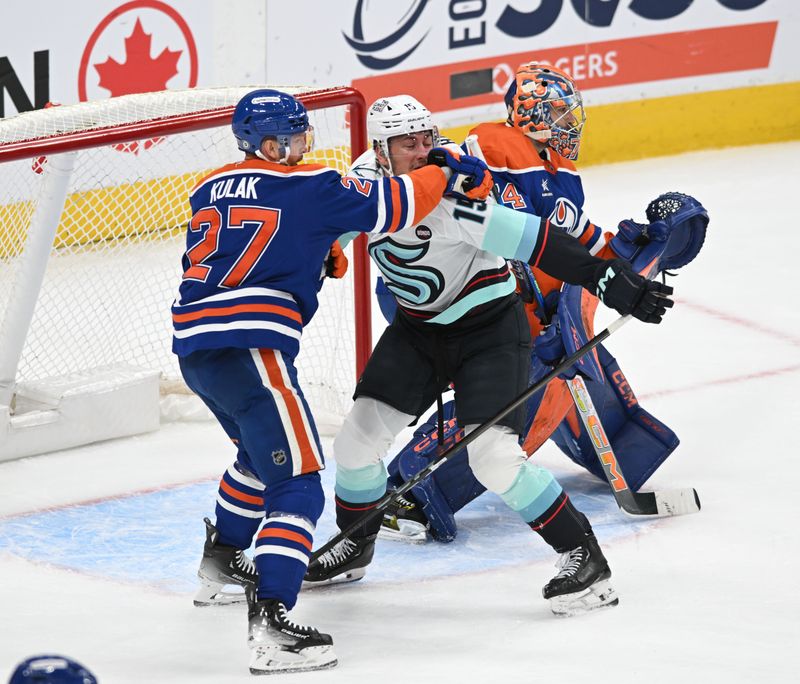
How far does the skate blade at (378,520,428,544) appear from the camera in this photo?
3.72 metres

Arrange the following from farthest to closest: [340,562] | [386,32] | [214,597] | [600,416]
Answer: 1. [386,32]
2. [600,416]
3. [340,562]
4. [214,597]

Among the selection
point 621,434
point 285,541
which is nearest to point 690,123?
point 621,434

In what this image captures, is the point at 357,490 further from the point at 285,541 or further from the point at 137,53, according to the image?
the point at 137,53

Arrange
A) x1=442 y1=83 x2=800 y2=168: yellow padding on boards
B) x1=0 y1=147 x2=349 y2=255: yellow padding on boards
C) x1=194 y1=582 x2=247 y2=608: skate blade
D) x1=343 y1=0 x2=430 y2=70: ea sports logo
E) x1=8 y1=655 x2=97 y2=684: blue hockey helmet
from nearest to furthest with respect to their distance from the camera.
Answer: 1. x1=8 y1=655 x2=97 y2=684: blue hockey helmet
2. x1=194 y1=582 x2=247 y2=608: skate blade
3. x1=0 y1=147 x2=349 y2=255: yellow padding on boards
4. x1=343 y1=0 x2=430 y2=70: ea sports logo
5. x1=442 y1=83 x2=800 y2=168: yellow padding on boards

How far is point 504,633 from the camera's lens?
3123mm

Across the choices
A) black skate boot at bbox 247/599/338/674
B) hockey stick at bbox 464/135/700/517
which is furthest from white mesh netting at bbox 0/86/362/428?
black skate boot at bbox 247/599/338/674

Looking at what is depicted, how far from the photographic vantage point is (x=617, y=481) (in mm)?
3793

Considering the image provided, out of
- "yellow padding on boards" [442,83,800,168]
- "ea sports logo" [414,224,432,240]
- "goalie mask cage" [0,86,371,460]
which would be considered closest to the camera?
"ea sports logo" [414,224,432,240]

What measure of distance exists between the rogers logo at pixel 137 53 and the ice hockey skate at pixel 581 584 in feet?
10.7

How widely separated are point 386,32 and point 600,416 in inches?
123

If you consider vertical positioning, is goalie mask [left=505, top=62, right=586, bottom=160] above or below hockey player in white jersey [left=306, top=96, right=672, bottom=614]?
above

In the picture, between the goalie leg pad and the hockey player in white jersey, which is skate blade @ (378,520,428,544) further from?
the goalie leg pad

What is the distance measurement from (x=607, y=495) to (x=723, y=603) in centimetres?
78

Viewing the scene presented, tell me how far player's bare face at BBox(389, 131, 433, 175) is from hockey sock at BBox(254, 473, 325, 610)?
0.70m
